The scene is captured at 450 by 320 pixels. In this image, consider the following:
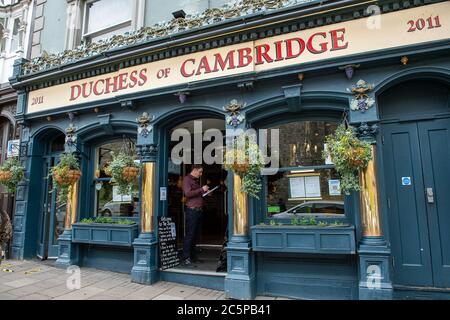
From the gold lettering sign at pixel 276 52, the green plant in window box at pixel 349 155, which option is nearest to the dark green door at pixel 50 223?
the gold lettering sign at pixel 276 52

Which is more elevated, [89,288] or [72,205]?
[72,205]

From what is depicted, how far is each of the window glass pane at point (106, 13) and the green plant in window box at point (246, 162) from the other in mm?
4971

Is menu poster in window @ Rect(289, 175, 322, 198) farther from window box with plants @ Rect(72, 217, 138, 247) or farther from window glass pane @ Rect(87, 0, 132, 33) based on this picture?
window glass pane @ Rect(87, 0, 132, 33)

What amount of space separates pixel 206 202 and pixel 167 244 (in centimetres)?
315

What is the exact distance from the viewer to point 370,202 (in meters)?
4.61

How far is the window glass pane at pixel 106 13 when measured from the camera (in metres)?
7.91

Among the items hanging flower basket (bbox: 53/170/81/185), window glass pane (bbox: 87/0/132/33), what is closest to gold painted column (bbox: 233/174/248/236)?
hanging flower basket (bbox: 53/170/81/185)

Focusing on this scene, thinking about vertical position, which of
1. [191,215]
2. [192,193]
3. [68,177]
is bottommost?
[191,215]

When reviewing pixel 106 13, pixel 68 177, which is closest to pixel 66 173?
pixel 68 177

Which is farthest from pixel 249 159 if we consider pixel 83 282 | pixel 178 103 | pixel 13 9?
pixel 13 9

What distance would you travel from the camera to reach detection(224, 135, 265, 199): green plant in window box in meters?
4.96

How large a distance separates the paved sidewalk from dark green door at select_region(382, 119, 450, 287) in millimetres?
2953

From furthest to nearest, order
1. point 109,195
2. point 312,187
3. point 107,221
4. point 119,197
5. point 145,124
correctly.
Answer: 1. point 109,195
2. point 119,197
3. point 107,221
4. point 145,124
5. point 312,187

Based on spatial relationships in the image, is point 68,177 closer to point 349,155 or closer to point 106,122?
point 106,122
